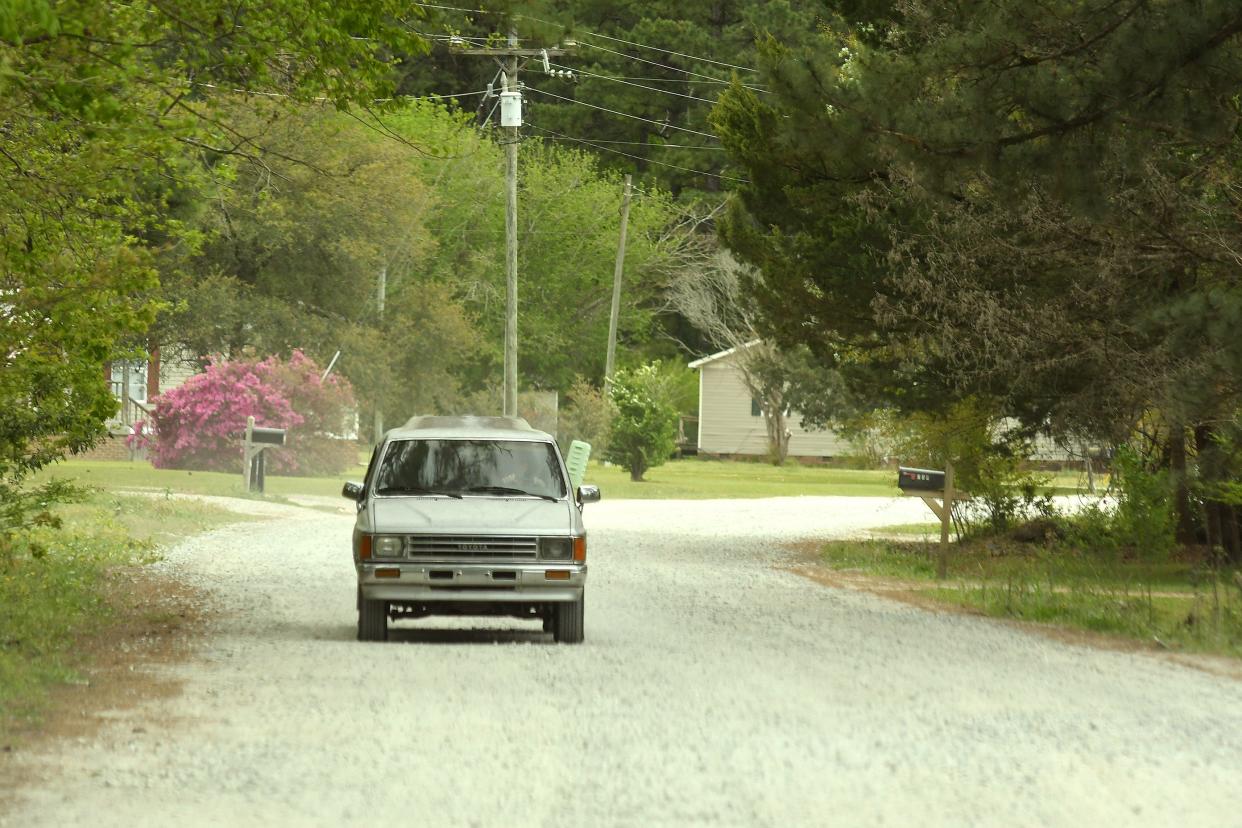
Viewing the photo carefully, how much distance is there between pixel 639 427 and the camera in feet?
186

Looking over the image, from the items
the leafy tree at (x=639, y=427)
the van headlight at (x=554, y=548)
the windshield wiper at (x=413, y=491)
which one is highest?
the leafy tree at (x=639, y=427)

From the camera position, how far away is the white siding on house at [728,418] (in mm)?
78375

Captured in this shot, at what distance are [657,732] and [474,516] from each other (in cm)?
475

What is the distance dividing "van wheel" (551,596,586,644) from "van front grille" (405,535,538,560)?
59 centimetres

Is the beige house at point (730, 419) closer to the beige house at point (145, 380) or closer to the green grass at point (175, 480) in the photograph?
the beige house at point (145, 380)

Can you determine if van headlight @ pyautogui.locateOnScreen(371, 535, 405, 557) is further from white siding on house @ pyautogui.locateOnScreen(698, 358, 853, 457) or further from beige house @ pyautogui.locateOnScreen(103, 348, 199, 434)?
white siding on house @ pyautogui.locateOnScreen(698, 358, 853, 457)

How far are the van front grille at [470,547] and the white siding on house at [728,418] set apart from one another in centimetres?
6276

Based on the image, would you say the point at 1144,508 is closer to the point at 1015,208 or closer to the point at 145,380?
the point at 1015,208

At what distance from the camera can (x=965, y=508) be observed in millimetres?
30375

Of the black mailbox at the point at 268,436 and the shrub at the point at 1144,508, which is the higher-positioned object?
the black mailbox at the point at 268,436

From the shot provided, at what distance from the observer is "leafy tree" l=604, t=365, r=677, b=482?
56750 millimetres

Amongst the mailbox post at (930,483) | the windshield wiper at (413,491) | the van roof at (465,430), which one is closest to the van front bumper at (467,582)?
the windshield wiper at (413,491)

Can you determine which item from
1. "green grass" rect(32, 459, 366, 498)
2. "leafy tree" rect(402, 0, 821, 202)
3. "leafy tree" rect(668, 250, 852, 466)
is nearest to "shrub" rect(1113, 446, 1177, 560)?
"green grass" rect(32, 459, 366, 498)

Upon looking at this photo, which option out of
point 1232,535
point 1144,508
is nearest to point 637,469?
point 1232,535
